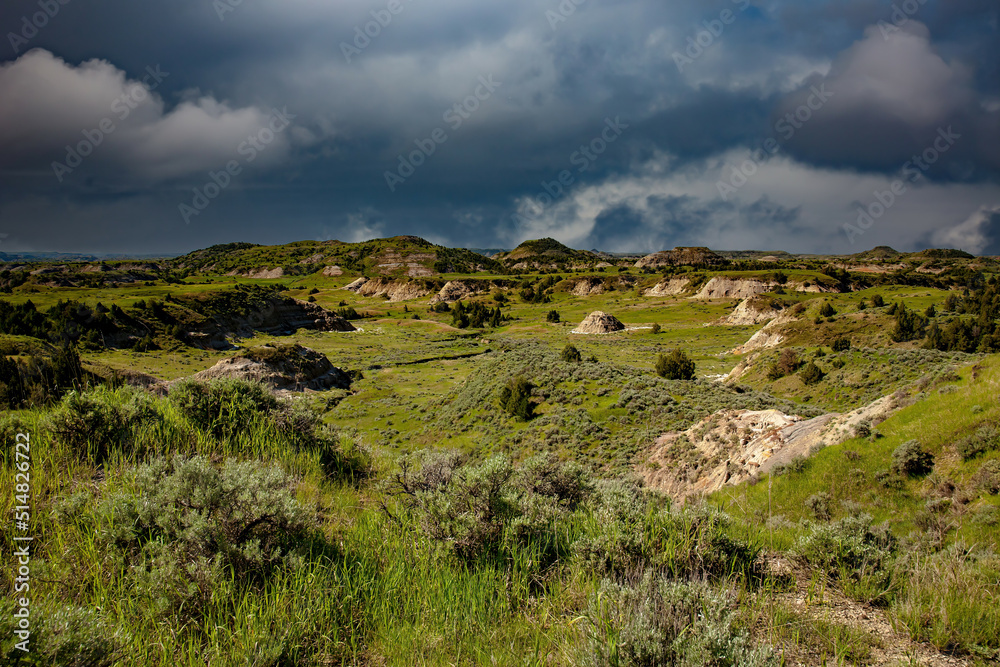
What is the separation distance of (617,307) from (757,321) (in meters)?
34.8

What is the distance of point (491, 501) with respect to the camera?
452cm

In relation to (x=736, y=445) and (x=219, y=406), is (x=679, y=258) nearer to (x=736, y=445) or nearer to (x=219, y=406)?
(x=736, y=445)

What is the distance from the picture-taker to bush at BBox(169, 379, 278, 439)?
6.38m

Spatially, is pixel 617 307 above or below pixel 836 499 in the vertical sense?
above

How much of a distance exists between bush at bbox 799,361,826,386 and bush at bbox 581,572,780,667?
103 ft

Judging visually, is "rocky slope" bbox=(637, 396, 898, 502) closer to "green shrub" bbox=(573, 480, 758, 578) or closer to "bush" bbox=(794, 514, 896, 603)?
"bush" bbox=(794, 514, 896, 603)

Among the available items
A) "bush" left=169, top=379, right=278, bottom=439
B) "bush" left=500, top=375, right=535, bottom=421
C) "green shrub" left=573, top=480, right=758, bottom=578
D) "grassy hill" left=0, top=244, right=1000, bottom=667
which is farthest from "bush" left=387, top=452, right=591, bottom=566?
"bush" left=500, top=375, right=535, bottom=421

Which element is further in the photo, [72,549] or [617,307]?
[617,307]

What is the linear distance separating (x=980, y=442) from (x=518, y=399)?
59.3 feet

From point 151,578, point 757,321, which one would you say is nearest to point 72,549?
point 151,578

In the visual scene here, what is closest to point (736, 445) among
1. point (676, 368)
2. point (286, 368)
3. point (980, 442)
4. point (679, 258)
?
Result: point (980, 442)

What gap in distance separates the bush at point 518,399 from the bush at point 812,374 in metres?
18.4

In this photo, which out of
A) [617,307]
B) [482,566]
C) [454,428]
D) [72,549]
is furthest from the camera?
[617,307]

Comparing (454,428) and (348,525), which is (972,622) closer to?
(348,525)
